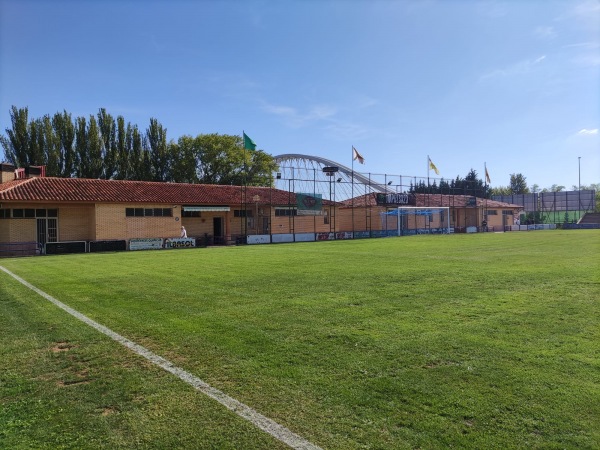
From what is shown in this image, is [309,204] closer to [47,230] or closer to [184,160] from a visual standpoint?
[184,160]

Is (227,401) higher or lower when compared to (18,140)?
lower

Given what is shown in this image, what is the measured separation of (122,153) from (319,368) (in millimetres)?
47160

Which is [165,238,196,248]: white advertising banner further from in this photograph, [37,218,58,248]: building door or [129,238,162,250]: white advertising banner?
[37,218,58,248]: building door

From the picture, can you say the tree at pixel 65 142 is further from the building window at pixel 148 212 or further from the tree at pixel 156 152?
the building window at pixel 148 212

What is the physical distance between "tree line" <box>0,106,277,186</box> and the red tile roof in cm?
412

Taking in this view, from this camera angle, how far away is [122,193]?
3167 cm

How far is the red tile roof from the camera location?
1103 inches

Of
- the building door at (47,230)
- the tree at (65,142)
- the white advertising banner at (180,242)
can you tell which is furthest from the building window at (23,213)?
the tree at (65,142)

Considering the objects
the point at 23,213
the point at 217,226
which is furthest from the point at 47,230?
the point at 217,226

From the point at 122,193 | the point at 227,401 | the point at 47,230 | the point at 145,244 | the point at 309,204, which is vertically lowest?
the point at 227,401

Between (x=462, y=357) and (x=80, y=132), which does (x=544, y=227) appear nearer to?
(x=80, y=132)

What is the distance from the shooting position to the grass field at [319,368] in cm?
354

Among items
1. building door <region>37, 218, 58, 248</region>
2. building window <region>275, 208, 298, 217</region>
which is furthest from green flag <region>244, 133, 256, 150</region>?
building door <region>37, 218, 58, 248</region>

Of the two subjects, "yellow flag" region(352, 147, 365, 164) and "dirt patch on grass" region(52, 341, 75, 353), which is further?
"yellow flag" region(352, 147, 365, 164)
